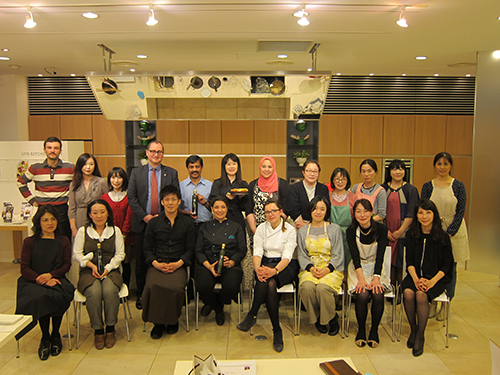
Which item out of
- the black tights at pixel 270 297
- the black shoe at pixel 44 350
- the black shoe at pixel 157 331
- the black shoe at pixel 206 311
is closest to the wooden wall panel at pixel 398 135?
the black tights at pixel 270 297

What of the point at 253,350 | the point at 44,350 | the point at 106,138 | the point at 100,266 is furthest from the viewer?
the point at 106,138

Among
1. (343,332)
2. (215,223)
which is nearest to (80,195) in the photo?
(215,223)

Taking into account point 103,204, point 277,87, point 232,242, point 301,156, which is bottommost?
point 232,242

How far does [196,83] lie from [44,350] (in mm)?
3194

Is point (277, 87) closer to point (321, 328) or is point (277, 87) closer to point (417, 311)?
point (321, 328)

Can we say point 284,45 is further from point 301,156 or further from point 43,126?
point 43,126

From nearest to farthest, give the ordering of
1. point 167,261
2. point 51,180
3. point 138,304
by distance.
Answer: point 167,261
point 51,180
point 138,304

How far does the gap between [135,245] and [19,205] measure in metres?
2.67

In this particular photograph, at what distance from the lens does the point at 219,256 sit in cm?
367

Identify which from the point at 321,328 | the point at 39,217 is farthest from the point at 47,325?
the point at 321,328

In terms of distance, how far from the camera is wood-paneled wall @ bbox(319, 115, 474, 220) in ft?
22.3

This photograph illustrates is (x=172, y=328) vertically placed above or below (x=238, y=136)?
below

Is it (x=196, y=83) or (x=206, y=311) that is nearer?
(x=206, y=311)

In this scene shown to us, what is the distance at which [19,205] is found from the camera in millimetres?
5699
